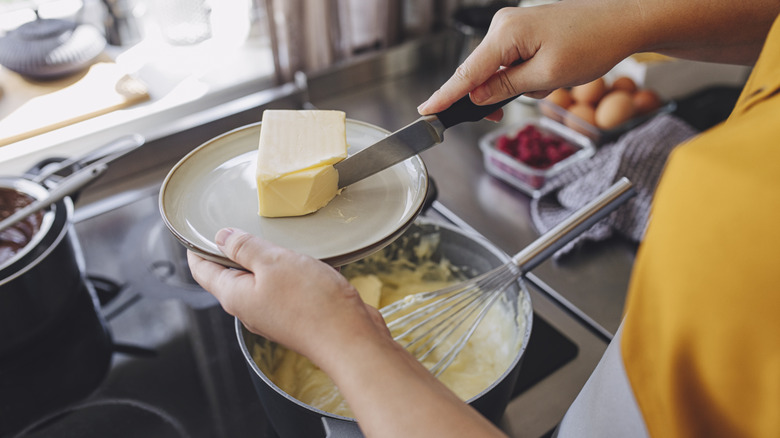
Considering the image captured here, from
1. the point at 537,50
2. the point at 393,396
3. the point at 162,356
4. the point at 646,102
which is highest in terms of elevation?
the point at 537,50

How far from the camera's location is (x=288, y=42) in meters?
1.14

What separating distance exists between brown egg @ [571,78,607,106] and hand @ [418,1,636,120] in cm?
53

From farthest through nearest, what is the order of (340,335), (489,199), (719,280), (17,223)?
(489,199) → (17,223) → (340,335) → (719,280)

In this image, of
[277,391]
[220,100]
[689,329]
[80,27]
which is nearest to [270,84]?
[220,100]

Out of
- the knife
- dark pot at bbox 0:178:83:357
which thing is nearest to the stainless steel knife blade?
the knife

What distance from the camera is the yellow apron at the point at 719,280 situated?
0.89 feet

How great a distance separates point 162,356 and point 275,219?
32 cm

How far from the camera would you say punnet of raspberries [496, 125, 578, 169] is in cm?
100

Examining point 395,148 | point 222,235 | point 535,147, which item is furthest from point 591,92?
point 222,235

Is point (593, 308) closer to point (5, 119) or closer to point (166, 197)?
point (166, 197)

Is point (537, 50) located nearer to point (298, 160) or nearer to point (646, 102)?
point (298, 160)

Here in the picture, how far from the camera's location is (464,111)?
1.89 feet

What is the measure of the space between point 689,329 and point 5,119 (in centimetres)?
111

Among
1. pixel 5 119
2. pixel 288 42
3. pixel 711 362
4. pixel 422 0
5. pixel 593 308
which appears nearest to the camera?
pixel 711 362
